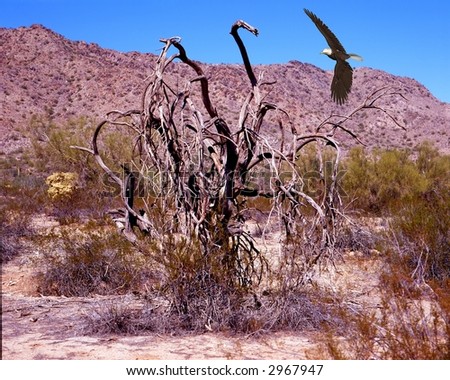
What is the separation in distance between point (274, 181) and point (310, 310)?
1.59 meters

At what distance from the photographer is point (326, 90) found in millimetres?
74500

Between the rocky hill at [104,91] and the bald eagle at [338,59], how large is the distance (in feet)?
122

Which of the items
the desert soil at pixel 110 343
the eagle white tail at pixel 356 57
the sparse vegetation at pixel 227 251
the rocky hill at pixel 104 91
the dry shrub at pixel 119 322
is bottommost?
the desert soil at pixel 110 343

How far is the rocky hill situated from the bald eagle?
3719 cm

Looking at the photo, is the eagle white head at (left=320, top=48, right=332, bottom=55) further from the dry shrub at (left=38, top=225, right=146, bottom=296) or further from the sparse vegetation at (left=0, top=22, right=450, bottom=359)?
the dry shrub at (left=38, top=225, right=146, bottom=296)

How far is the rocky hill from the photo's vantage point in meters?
49.8

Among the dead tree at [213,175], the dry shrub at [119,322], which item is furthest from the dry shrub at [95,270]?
the dry shrub at [119,322]

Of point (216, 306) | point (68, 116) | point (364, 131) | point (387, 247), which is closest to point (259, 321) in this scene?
point (216, 306)

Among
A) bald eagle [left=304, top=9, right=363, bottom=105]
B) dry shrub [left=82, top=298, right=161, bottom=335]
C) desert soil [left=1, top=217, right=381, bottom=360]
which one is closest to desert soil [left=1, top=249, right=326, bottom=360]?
desert soil [left=1, top=217, right=381, bottom=360]

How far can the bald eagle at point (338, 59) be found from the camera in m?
6.24

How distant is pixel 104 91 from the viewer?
52.7 metres

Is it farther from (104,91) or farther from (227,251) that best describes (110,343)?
(104,91)

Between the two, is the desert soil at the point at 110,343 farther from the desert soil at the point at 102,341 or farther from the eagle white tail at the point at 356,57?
the eagle white tail at the point at 356,57
